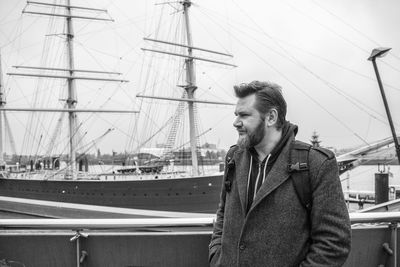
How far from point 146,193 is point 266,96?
16.2 m

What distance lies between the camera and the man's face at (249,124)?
66.4 inches

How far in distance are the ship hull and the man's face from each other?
49.3ft

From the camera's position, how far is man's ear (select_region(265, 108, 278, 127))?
1697 mm

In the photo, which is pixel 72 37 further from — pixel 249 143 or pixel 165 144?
pixel 249 143

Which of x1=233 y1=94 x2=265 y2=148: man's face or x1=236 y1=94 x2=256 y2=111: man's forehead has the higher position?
x1=236 y1=94 x2=256 y2=111: man's forehead

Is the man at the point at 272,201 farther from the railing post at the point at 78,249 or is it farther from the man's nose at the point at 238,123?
the railing post at the point at 78,249

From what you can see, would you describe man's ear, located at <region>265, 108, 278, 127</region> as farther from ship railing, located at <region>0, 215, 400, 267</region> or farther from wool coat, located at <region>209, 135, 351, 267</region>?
ship railing, located at <region>0, 215, 400, 267</region>

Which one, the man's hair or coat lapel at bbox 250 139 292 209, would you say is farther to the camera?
the man's hair

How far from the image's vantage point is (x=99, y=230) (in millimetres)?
2420

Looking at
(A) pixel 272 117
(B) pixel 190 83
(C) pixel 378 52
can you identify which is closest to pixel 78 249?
(A) pixel 272 117

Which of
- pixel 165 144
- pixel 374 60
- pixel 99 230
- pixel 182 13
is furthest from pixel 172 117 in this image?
pixel 99 230

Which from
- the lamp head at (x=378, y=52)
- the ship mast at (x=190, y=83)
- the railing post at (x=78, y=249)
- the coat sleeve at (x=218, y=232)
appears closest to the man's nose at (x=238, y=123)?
the coat sleeve at (x=218, y=232)

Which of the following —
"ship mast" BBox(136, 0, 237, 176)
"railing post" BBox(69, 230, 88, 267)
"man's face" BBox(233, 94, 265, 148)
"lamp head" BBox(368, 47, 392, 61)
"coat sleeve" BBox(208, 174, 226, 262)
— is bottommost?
"railing post" BBox(69, 230, 88, 267)

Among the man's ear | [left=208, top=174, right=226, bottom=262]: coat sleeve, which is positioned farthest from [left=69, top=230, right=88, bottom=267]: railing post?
the man's ear
